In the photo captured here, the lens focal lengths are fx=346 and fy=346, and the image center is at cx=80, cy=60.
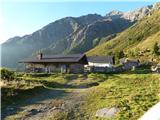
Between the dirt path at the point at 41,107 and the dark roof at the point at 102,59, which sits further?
the dark roof at the point at 102,59

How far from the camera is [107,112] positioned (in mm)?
28266

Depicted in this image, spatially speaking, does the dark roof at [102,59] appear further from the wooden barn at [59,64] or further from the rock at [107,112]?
the rock at [107,112]

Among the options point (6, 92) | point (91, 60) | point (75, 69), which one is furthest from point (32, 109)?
point (91, 60)

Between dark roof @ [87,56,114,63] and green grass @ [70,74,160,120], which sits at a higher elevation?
dark roof @ [87,56,114,63]

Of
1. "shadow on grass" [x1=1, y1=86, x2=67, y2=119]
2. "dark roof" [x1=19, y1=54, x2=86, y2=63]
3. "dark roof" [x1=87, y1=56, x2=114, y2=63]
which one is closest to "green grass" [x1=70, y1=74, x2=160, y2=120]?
"shadow on grass" [x1=1, y1=86, x2=67, y2=119]

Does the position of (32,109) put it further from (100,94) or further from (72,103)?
(100,94)

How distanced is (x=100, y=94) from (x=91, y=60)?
388ft

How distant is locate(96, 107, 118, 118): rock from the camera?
27.4 meters

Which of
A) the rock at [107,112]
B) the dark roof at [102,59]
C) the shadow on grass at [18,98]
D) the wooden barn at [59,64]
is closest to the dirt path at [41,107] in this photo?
the shadow on grass at [18,98]

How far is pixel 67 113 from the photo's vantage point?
1149 inches

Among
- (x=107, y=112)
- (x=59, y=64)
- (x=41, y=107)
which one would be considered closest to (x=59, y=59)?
(x=59, y=64)

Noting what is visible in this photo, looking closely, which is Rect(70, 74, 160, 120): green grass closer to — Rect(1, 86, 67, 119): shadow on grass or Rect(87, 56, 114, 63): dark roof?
Rect(1, 86, 67, 119): shadow on grass

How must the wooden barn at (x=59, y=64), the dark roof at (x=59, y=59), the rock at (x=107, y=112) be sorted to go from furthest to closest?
the dark roof at (x=59, y=59)
the wooden barn at (x=59, y=64)
the rock at (x=107, y=112)

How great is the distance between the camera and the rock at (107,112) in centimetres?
2742
